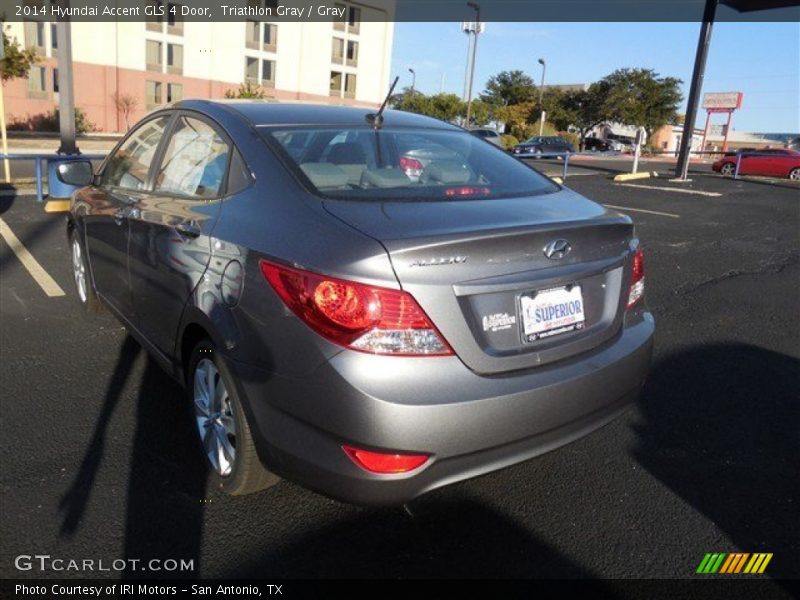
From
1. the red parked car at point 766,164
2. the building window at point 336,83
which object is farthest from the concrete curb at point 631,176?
the building window at point 336,83

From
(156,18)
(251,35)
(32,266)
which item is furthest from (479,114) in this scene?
(32,266)

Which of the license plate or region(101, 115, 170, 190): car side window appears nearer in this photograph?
the license plate

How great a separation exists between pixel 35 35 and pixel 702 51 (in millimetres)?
46149

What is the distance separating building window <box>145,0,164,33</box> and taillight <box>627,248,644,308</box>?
55179 millimetres

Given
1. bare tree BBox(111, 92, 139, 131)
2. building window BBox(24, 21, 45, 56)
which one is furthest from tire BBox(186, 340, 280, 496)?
building window BBox(24, 21, 45, 56)

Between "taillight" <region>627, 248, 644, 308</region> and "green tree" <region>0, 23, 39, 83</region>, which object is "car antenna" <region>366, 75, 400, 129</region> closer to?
"taillight" <region>627, 248, 644, 308</region>

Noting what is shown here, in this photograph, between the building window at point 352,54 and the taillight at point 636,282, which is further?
the building window at point 352,54

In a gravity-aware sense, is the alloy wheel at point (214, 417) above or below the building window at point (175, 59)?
below

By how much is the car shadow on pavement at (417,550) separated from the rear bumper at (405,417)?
0.34 m

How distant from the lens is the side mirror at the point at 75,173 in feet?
13.9

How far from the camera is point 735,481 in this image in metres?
2.98

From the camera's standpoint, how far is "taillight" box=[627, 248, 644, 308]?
9.09ft

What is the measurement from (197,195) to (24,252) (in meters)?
4.98

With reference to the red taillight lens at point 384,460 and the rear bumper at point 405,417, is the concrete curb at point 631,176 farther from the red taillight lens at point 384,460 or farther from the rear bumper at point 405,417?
the red taillight lens at point 384,460
